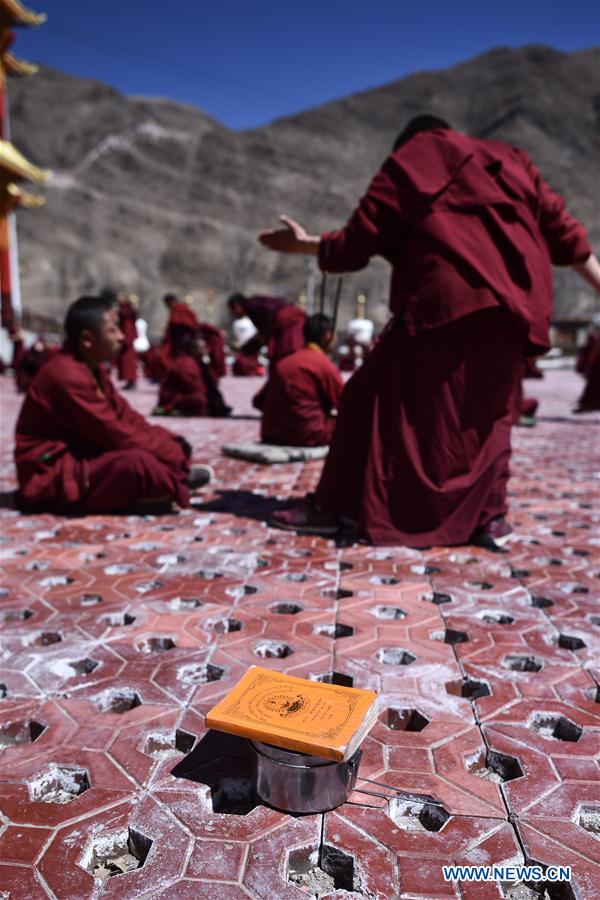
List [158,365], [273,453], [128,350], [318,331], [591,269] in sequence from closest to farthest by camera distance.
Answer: [591,269] < [318,331] < [273,453] < [128,350] < [158,365]

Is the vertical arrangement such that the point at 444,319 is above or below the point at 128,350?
above

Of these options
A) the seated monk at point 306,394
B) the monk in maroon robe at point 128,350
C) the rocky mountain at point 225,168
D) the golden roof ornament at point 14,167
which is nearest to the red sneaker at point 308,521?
the seated monk at point 306,394

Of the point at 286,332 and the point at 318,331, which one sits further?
the point at 286,332

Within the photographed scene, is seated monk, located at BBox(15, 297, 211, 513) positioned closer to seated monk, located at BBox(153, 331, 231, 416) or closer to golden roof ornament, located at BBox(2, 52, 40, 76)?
seated monk, located at BBox(153, 331, 231, 416)

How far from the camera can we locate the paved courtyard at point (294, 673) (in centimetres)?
121

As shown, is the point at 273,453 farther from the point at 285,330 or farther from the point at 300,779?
the point at 300,779

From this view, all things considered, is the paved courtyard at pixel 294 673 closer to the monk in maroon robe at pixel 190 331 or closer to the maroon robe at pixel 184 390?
the maroon robe at pixel 184 390

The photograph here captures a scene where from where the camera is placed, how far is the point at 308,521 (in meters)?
3.19

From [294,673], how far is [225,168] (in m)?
65.5

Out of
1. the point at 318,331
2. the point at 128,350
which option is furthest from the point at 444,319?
the point at 128,350

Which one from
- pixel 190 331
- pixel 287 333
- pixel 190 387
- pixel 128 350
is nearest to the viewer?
pixel 287 333

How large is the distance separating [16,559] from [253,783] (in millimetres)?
1742

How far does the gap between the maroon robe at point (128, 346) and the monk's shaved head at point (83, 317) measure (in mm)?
7330

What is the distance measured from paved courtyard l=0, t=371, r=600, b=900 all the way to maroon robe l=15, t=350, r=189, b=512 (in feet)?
0.94
